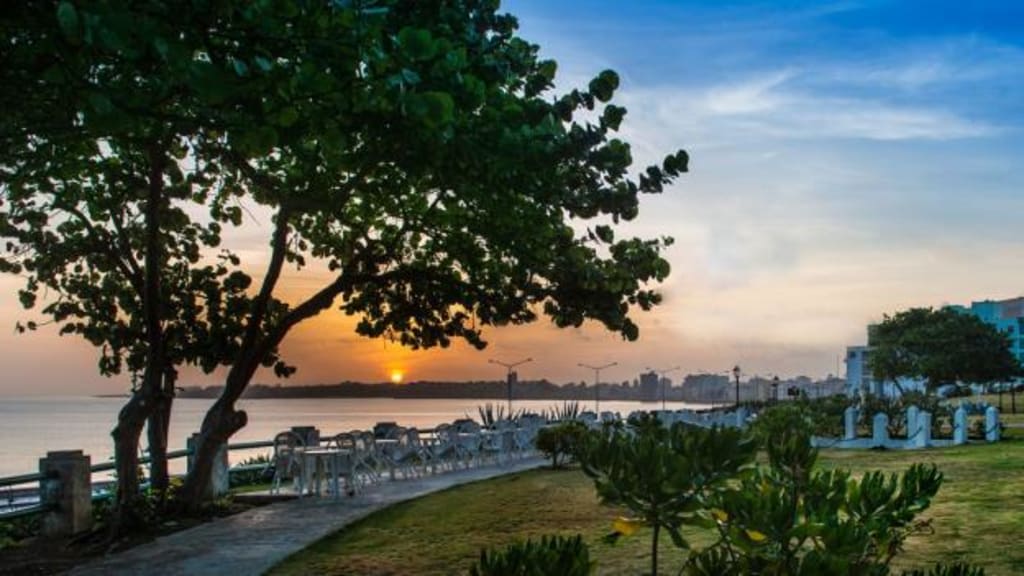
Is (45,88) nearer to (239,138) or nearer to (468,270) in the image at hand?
(239,138)

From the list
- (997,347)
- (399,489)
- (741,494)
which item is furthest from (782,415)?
(997,347)

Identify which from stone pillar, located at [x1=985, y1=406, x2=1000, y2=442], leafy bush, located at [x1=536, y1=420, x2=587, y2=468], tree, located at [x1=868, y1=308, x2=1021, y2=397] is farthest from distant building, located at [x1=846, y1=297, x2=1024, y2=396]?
leafy bush, located at [x1=536, y1=420, x2=587, y2=468]

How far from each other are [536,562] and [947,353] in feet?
270

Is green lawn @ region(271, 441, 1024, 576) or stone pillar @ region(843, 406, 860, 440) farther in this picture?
stone pillar @ region(843, 406, 860, 440)

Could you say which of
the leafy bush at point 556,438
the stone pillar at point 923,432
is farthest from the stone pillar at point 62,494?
the stone pillar at point 923,432

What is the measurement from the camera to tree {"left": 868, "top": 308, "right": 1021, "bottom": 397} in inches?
3068

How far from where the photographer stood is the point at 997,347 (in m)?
79.7

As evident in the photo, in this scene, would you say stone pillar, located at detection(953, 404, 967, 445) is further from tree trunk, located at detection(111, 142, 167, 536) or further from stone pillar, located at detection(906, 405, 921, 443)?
tree trunk, located at detection(111, 142, 167, 536)

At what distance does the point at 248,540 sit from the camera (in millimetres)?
12273

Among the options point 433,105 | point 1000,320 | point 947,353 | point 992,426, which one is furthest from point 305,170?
point 1000,320

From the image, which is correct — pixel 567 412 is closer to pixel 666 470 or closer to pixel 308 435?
pixel 308 435

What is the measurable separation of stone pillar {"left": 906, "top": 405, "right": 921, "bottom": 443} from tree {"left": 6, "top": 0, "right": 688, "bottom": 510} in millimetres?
14604

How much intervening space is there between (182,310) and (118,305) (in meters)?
1.27

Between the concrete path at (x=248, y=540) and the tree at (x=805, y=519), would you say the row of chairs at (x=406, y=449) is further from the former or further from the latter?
the tree at (x=805, y=519)
